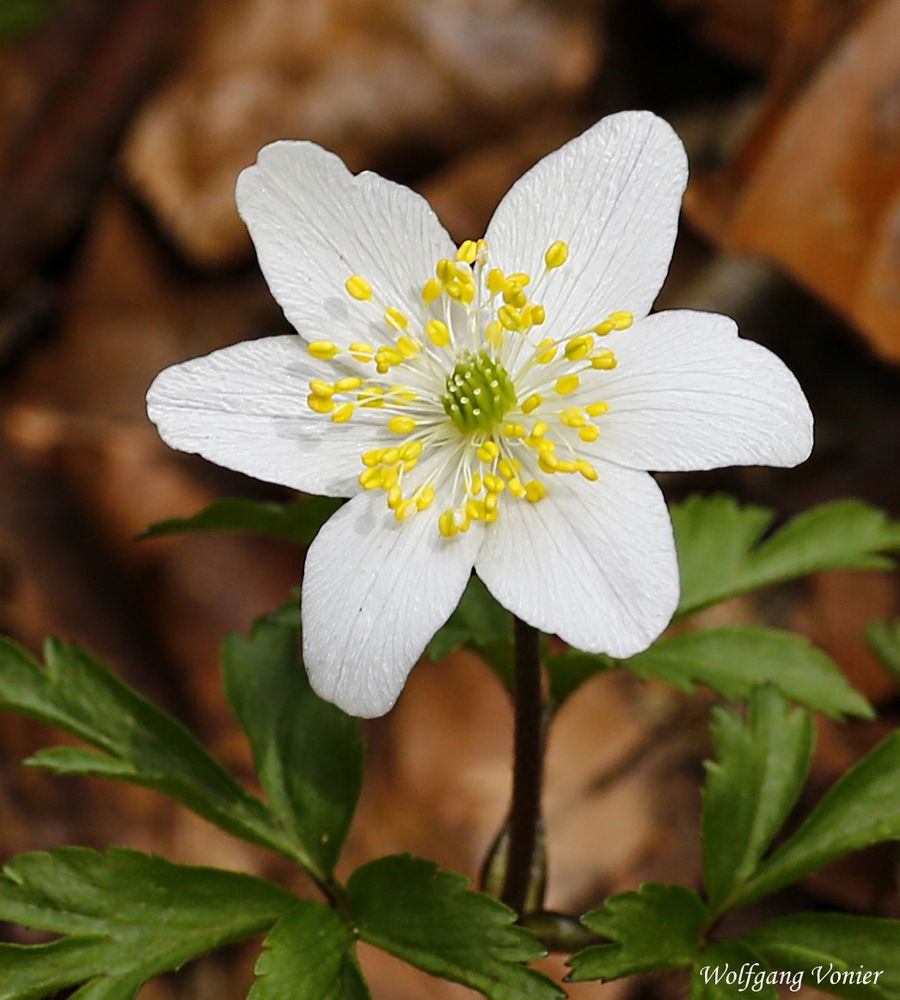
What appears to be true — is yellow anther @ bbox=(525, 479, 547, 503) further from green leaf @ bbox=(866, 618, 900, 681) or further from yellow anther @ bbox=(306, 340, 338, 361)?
green leaf @ bbox=(866, 618, 900, 681)

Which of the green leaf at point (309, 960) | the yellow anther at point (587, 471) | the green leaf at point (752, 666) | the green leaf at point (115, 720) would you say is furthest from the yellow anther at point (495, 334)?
the green leaf at point (309, 960)

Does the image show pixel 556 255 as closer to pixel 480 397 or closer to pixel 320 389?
pixel 480 397

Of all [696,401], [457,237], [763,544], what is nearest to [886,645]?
[763,544]

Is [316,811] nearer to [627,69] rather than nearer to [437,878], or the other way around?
[437,878]

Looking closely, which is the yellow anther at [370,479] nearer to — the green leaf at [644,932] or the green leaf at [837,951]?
the green leaf at [644,932]

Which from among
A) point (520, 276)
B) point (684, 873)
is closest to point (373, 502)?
point (520, 276)
